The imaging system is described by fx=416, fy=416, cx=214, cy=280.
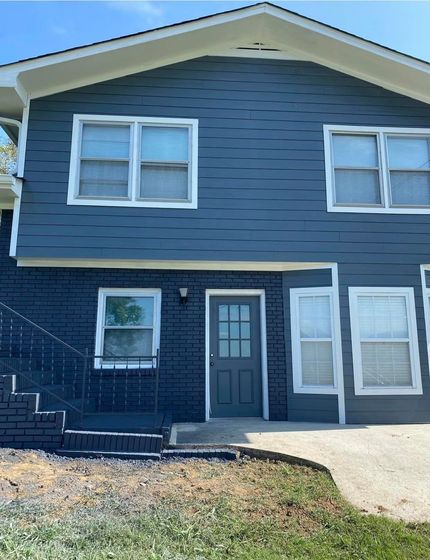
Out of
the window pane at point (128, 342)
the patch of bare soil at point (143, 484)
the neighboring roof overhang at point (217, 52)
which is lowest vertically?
the patch of bare soil at point (143, 484)

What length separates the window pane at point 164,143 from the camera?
709 centimetres

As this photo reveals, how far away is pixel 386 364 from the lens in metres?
6.92

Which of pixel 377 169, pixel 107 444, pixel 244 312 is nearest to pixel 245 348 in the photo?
pixel 244 312

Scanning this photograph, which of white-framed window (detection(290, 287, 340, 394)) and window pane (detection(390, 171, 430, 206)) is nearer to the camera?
white-framed window (detection(290, 287, 340, 394))

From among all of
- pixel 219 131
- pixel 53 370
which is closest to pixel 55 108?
pixel 219 131

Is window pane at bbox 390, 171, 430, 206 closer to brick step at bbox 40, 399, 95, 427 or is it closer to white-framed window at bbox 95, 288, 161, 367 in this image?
white-framed window at bbox 95, 288, 161, 367


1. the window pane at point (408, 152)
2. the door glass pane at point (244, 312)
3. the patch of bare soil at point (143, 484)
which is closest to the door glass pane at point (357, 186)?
the window pane at point (408, 152)

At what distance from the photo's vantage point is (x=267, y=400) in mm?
6926

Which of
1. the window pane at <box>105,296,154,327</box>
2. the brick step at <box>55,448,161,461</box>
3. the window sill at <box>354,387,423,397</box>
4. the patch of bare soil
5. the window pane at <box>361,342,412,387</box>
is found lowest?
the patch of bare soil

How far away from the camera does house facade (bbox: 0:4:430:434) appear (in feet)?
22.3

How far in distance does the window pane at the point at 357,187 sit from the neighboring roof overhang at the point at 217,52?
1.80 meters

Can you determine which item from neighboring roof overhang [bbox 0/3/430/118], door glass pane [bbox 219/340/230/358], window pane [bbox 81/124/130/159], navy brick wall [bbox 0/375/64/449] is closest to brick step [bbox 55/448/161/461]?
navy brick wall [bbox 0/375/64/449]

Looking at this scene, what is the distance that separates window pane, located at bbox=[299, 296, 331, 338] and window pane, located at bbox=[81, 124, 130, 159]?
3.97 metres

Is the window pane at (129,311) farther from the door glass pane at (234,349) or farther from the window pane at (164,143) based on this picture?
the window pane at (164,143)
